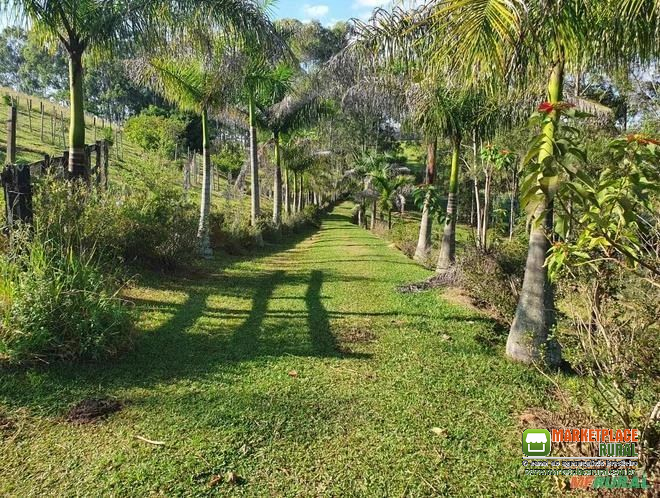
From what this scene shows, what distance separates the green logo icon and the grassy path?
0.42 feet

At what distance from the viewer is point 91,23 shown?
7.54 meters

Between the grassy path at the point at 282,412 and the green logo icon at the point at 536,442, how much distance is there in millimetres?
128

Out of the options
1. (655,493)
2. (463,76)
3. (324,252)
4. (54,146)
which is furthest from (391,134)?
(655,493)

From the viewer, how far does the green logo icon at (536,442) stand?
132 inches

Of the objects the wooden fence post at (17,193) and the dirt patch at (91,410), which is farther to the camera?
the wooden fence post at (17,193)

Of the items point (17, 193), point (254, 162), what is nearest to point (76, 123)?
point (17, 193)

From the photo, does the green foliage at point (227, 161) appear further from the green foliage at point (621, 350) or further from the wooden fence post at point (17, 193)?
the green foliage at point (621, 350)

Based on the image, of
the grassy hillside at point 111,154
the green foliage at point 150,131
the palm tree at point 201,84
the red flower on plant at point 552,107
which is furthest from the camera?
the green foliage at point 150,131

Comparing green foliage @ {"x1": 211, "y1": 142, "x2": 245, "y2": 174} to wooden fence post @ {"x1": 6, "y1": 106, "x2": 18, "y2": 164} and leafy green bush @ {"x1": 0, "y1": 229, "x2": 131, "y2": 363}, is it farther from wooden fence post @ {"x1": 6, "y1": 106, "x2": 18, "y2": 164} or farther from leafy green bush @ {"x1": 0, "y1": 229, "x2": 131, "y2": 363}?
leafy green bush @ {"x1": 0, "y1": 229, "x2": 131, "y2": 363}

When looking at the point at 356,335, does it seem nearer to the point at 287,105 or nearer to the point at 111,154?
the point at 287,105

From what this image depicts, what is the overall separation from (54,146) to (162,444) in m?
27.7

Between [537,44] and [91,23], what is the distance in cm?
677

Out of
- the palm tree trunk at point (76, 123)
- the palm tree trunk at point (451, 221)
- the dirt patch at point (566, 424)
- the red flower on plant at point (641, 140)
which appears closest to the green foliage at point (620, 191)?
the red flower on plant at point (641, 140)

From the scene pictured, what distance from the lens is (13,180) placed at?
5.40m
